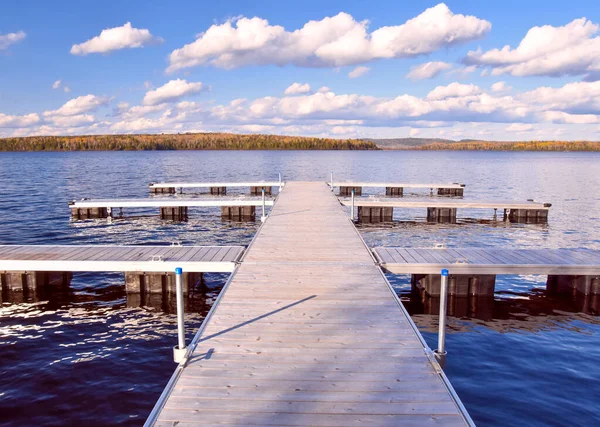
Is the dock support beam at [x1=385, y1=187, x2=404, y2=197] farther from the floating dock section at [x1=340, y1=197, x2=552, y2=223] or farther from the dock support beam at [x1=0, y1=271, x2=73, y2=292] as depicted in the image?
the dock support beam at [x1=0, y1=271, x2=73, y2=292]

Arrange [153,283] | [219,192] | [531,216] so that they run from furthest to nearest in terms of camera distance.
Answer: [219,192] < [531,216] < [153,283]

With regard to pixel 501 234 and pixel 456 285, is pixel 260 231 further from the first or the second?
pixel 501 234

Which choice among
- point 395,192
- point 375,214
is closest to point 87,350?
point 375,214

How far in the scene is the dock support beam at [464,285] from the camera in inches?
476


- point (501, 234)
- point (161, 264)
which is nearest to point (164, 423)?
point (161, 264)

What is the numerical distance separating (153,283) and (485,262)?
9238 mm

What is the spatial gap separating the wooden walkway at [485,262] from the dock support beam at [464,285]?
57 centimetres

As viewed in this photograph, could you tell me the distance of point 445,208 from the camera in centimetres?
2688

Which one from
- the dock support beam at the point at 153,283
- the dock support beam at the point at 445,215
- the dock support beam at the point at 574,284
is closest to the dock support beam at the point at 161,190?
the dock support beam at the point at 445,215

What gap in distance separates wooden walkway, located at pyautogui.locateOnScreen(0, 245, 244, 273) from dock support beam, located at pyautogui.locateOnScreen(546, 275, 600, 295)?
954 cm

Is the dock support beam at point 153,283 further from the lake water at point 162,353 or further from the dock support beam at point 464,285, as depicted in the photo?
the dock support beam at point 464,285

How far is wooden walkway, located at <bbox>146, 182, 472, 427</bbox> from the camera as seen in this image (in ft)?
15.3

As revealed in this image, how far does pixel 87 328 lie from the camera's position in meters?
10.9

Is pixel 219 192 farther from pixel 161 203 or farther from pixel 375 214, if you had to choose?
pixel 375 214
